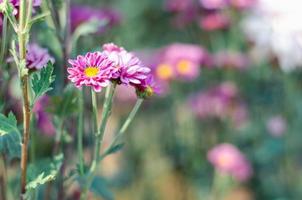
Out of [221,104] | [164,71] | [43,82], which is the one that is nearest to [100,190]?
[43,82]

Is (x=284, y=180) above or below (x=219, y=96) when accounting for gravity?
below

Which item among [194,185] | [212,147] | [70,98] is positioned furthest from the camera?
[212,147]

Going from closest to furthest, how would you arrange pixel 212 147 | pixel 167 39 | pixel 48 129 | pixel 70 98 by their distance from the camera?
1. pixel 70 98
2. pixel 48 129
3. pixel 212 147
4. pixel 167 39

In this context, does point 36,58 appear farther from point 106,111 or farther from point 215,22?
point 215,22

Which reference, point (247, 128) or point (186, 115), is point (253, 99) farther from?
point (186, 115)

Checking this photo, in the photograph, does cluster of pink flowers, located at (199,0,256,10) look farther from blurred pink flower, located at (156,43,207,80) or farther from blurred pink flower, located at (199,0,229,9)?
blurred pink flower, located at (156,43,207,80)

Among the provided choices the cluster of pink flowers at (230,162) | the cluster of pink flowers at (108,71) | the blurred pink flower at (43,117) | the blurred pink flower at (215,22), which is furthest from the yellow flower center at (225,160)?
the cluster of pink flowers at (108,71)

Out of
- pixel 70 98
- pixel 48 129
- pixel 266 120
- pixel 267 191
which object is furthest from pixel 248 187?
pixel 70 98
